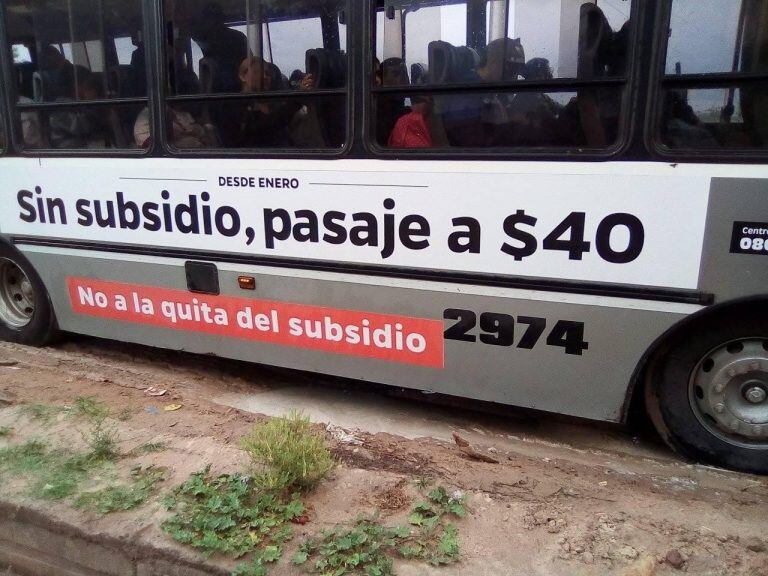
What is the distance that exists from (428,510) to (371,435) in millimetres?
953

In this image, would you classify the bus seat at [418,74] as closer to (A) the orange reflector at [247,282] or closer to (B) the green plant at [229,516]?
(A) the orange reflector at [247,282]

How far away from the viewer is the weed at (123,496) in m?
2.67

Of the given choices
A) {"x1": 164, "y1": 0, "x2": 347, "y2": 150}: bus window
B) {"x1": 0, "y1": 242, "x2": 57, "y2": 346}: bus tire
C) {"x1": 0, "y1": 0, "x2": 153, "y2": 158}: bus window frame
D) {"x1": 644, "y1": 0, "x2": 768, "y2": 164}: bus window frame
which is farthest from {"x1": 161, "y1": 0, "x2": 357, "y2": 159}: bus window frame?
{"x1": 0, "y1": 242, "x2": 57, "y2": 346}: bus tire

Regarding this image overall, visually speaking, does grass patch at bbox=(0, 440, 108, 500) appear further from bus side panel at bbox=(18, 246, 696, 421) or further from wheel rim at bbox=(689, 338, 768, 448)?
wheel rim at bbox=(689, 338, 768, 448)

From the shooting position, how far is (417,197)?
129 inches

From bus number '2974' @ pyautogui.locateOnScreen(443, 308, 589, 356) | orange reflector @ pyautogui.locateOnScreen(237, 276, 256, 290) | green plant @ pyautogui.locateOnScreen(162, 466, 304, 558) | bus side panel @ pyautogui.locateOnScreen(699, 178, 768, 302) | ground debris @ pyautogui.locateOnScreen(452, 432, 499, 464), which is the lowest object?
ground debris @ pyautogui.locateOnScreen(452, 432, 499, 464)

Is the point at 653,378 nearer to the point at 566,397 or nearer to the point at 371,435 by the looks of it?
the point at 566,397

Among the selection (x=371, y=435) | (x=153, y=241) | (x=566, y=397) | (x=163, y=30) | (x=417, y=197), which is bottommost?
(x=371, y=435)

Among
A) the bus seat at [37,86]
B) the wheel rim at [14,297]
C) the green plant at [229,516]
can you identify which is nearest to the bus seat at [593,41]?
the green plant at [229,516]

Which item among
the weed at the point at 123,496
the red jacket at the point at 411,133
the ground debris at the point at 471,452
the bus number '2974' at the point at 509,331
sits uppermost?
the red jacket at the point at 411,133

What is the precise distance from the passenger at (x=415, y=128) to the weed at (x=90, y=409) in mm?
2276

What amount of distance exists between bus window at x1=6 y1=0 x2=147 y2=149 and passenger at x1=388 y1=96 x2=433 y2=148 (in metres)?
1.81

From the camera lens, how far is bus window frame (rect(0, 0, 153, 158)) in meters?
4.03

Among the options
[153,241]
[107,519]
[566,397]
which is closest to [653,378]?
[566,397]
